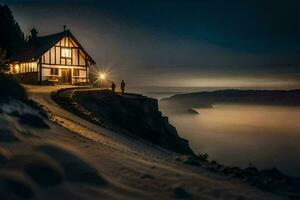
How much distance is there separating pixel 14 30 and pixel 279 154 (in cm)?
5649

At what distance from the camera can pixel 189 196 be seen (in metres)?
9.34

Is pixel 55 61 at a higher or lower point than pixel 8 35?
lower

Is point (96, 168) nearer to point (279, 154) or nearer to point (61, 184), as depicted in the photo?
point (61, 184)

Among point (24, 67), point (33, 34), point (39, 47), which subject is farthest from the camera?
point (33, 34)

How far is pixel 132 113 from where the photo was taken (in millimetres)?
33781

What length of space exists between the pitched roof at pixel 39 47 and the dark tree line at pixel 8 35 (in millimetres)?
5397

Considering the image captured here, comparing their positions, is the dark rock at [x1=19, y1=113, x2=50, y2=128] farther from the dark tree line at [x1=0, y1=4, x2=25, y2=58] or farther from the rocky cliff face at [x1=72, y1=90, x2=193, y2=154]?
the dark tree line at [x1=0, y1=4, x2=25, y2=58]

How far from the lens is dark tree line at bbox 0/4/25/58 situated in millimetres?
59519

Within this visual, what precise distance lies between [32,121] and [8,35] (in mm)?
55501

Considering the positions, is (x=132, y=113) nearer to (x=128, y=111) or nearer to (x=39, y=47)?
(x=128, y=111)

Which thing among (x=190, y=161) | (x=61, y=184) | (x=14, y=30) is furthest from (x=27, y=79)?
(x=61, y=184)

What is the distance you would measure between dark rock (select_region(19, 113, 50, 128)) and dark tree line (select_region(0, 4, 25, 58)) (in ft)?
160

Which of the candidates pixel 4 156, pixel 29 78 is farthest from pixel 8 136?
pixel 29 78

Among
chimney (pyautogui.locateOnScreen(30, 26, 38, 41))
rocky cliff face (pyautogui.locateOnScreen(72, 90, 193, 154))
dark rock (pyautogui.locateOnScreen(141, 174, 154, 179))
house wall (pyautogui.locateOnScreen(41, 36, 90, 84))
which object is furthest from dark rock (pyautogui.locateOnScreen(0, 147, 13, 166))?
chimney (pyautogui.locateOnScreen(30, 26, 38, 41))
